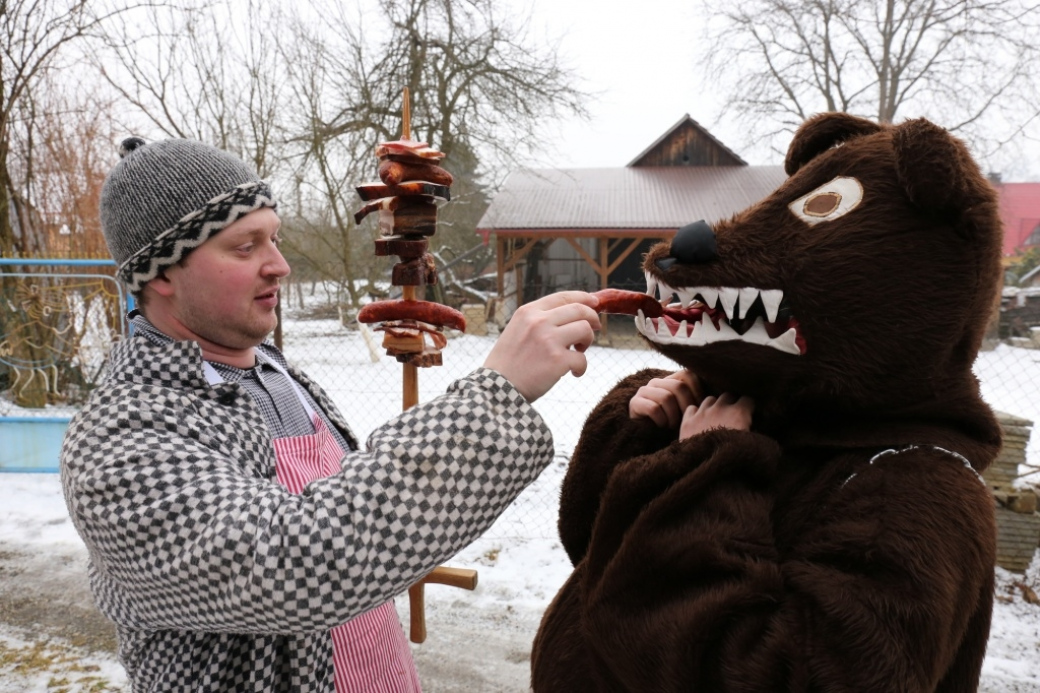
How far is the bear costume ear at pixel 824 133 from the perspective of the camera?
4.33ft

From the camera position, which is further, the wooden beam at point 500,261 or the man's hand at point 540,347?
the wooden beam at point 500,261

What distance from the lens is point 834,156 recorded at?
1.25 m

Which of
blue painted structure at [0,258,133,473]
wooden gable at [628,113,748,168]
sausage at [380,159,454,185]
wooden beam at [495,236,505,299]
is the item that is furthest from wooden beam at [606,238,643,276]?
sausage at [380,159,454,185]

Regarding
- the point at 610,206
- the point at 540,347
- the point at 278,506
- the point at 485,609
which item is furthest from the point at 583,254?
the point at 278,506

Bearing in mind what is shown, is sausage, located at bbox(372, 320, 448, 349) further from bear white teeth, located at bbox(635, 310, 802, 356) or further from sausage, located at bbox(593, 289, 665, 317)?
bear white teeth, located at bbox(635, 310, 802, 356)

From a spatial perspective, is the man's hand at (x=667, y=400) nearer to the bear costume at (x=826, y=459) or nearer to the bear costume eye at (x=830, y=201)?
the bear costume at (x=826, y=459)

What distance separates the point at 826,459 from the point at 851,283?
344mm

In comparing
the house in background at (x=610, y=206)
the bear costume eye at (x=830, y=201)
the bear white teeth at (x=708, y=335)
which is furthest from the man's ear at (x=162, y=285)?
the house in background at (x=610, y=206)

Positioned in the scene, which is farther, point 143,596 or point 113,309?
point 113,309

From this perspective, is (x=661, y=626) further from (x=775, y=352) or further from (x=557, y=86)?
(x=557, y=86)

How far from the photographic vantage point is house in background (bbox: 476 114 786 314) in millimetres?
14883

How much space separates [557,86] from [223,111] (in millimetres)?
7903

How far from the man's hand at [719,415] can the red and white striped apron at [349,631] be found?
802 millimetres

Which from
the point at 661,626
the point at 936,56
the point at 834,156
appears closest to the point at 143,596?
the point at 661,626
